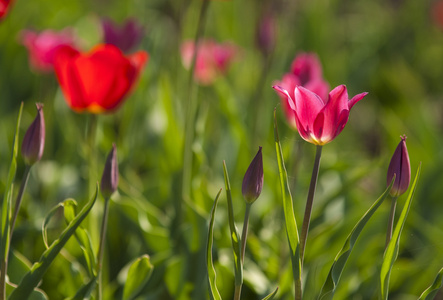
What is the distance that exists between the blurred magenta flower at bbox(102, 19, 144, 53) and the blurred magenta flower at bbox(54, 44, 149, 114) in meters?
0.25

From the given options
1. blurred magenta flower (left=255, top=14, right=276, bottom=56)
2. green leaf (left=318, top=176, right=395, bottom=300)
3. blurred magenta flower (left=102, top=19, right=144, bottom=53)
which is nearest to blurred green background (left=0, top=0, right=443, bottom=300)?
blurred magenta flower (left=255, top=14, right=276, bottom=56)

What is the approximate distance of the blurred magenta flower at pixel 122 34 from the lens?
1384 millimetres

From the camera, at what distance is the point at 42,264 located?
87 cm

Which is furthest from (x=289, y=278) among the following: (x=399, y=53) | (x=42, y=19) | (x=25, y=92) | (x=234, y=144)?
(x=399, y=53)

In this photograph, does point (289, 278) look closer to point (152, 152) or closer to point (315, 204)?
point (315, 204)

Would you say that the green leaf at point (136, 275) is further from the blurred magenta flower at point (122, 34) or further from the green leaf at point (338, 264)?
the blurred magenta flower at point (122, 34)

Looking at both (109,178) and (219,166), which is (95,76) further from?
(219,166)

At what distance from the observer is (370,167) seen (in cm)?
140

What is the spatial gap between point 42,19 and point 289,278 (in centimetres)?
183

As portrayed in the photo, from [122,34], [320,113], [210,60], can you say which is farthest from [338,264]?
[210,60]

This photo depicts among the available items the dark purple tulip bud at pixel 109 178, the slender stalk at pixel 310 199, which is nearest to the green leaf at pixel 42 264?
the dark purple tulip bud at pixel 109 178

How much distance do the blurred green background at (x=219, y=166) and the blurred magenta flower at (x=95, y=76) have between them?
241 millimetres

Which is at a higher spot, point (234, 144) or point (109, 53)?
point (109, 53)

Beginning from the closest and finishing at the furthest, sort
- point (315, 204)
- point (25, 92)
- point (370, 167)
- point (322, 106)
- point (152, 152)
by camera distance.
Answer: point (322, 106) → point (370, 167) → point (315, 204) → point (152, 152) → point (25, 92)
